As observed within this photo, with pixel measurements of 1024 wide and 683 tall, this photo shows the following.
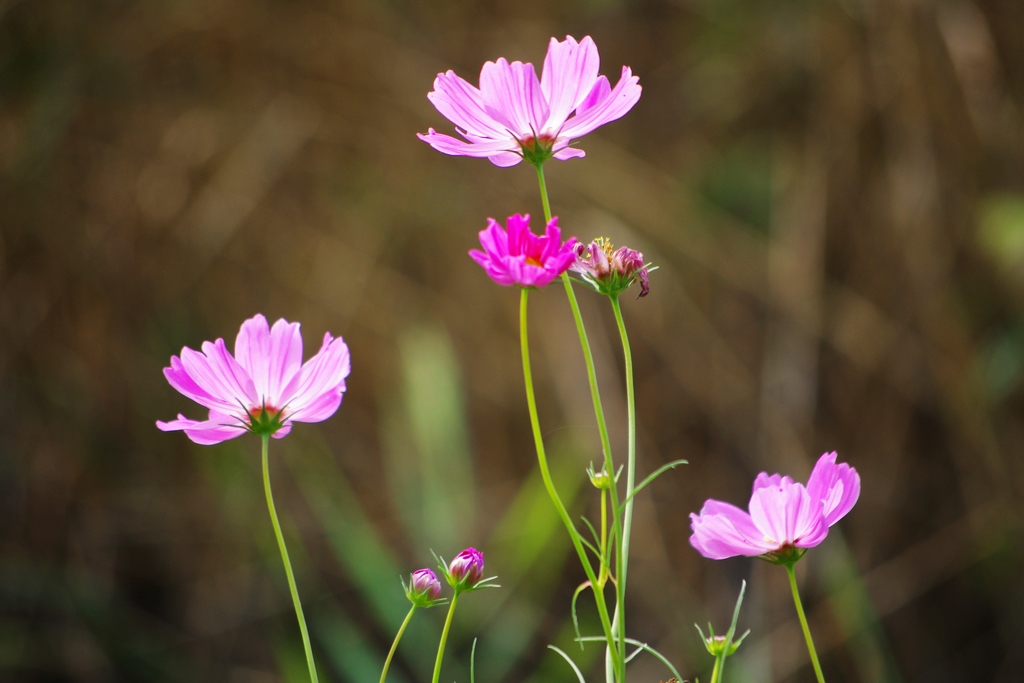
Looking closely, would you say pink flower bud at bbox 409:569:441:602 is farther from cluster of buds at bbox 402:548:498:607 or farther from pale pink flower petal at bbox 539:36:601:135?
pale pink flower petal at bbox 539:36:601:135

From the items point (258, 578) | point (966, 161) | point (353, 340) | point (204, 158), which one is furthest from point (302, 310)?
point (966, 161)

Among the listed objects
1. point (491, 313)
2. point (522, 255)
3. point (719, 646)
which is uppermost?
point (491, 313)

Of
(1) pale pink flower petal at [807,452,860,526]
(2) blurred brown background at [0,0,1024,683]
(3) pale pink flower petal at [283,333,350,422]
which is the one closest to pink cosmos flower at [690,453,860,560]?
(1) pale pink flower petal at [807,452,860,526]

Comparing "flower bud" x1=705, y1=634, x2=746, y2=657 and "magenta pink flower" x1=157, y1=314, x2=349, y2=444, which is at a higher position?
"magenta pink flower" x1=157, y1=314, x2=349, y2=444

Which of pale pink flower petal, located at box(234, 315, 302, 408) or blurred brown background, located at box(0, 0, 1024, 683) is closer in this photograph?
pale pink flower petal, located at box(234, 315, 302, 408)


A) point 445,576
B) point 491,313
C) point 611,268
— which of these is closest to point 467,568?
point 445,576

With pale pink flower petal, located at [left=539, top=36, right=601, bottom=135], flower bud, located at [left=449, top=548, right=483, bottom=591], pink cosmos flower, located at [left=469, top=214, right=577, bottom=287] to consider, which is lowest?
flower bud, located at [left=449, top=548, right=483, bottom=591]

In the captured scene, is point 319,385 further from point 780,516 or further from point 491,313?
point 491,313

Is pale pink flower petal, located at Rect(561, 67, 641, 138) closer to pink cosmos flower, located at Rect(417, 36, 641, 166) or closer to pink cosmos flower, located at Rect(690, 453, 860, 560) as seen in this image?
pink cosmos flower, located at Rect(417, 36, 641, 166)

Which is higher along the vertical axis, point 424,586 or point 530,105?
point 530,105
